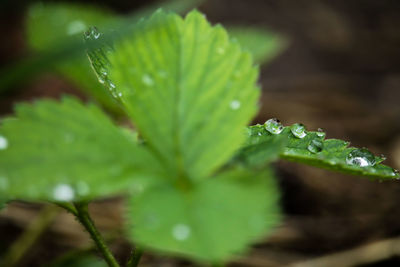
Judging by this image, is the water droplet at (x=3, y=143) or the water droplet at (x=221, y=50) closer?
the water droplet at (x=3, y=143)

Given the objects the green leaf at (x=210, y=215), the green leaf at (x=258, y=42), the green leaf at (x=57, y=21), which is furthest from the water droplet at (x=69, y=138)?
the green leaf at (x=258, y=42)

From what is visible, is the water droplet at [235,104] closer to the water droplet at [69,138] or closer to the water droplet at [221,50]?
the water droplet at [221,50]

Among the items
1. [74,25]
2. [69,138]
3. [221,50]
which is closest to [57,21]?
[74,25]

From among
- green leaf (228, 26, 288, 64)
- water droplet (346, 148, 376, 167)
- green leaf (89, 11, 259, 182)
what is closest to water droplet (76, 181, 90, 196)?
green leaf (89, 11, 259, 182)

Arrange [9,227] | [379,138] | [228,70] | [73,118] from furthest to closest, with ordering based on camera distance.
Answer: [379,138], [9,227], [228,70], [73,118]

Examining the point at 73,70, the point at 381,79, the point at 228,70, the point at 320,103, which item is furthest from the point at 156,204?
the point at 381,79

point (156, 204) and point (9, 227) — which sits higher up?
point (9, 227)

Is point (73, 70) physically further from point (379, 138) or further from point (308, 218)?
point (379, 138)
